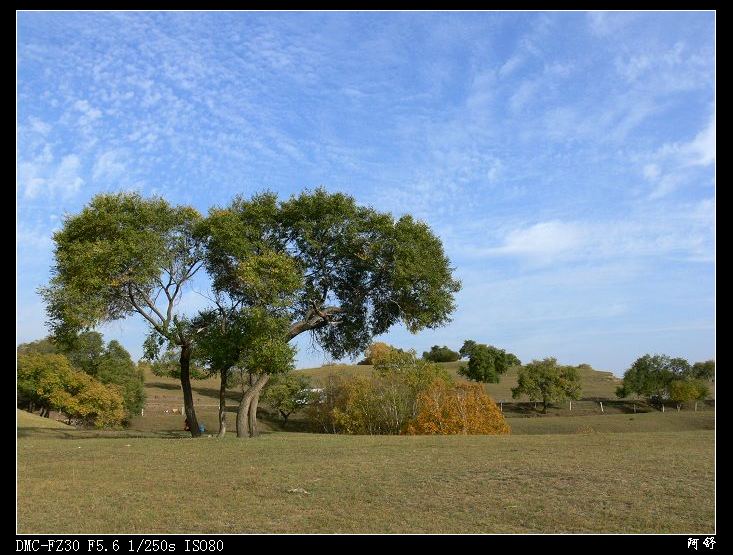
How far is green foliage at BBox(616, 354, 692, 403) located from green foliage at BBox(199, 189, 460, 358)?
55.1 meters

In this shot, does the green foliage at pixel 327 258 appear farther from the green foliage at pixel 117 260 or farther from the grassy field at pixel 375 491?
the grassy field at pixel 375 491

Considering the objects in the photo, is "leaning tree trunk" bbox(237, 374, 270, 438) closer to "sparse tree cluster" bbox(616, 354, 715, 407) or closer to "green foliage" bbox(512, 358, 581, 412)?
"green foliage" bbox(512, 358, 581, 412)

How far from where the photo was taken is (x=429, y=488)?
10570mm

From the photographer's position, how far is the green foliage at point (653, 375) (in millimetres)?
73625

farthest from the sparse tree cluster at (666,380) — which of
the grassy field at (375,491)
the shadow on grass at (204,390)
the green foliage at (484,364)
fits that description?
the grassy field at (375,491)

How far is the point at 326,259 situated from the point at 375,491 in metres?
18.3

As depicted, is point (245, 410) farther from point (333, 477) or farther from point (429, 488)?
point (429, 488)

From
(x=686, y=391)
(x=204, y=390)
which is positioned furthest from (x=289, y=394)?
(x=686, y=391)

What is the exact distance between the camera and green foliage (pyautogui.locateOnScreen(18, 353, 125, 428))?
53.2m

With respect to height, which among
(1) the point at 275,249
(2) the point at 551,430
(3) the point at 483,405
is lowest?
(2) the point at 551,430

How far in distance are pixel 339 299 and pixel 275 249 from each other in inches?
163

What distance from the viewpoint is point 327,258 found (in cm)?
2789
